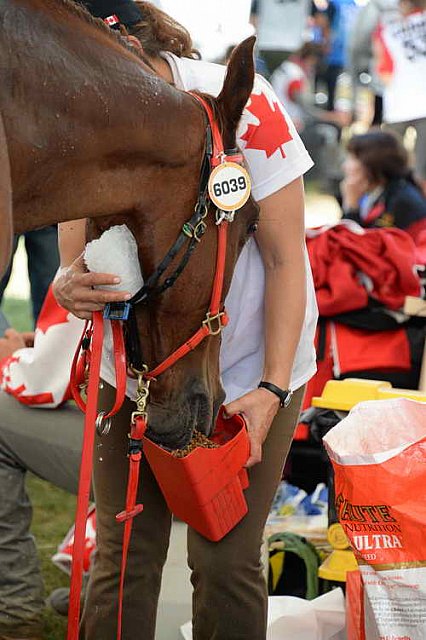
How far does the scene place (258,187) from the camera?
2051 millimetres

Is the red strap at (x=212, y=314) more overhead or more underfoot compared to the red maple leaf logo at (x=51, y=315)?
more overhead

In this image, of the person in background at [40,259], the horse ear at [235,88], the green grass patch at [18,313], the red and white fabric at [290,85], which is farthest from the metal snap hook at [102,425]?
the red and white fabric at [290,85]

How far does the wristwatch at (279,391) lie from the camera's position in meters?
2.15

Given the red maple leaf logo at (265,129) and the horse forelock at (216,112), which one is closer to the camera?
the horse forelock at (216,112)

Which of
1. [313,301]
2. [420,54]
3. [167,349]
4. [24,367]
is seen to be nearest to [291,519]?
[24,367]

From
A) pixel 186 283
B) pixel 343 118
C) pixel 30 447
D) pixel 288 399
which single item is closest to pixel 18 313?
pixel 30 447

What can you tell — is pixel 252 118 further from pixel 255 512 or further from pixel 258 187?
pixel 255 512

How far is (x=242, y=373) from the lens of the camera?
88.8 inches

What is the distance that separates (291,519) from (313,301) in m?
1.30

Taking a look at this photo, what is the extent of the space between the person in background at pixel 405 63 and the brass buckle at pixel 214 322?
16.0ft

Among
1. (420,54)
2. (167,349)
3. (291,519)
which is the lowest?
(291,519)

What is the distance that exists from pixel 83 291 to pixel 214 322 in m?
0.26

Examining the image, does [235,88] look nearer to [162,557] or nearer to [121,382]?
[121,382]

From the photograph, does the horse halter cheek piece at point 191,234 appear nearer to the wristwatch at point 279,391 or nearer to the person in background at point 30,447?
the wristwatch at point 279,391
